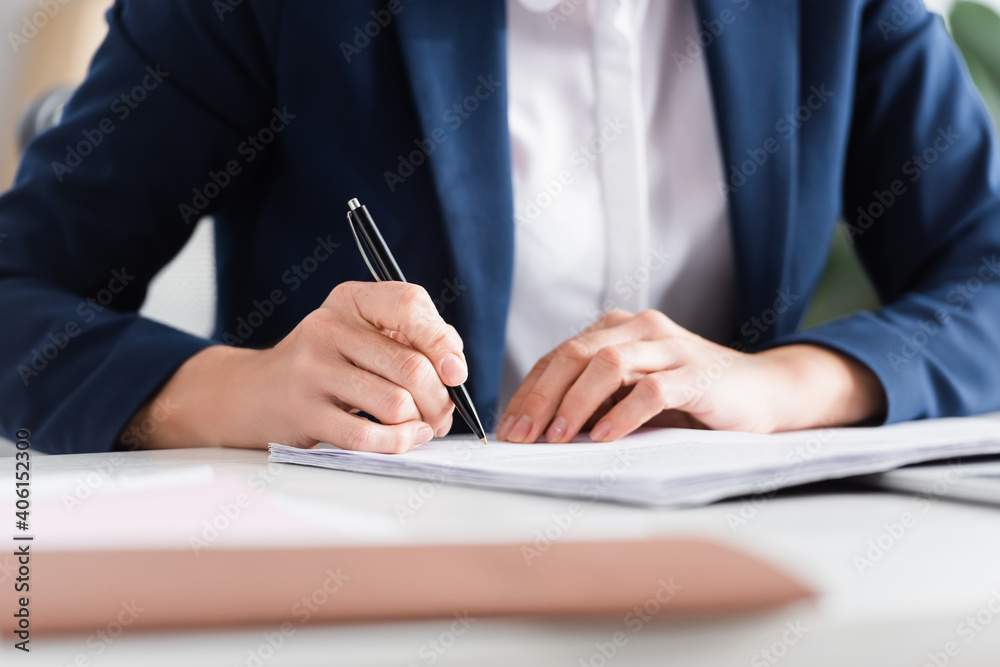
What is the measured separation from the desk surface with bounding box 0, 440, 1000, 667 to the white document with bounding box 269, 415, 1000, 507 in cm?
1

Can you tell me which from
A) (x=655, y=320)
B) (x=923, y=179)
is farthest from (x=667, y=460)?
(x=923, y=179)

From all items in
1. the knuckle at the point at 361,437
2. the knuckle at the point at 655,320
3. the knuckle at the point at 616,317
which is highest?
the knuckle at the point at 361,437

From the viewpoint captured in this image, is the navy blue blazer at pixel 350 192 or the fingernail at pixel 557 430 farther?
the navy blue blazer at pixel 350 192

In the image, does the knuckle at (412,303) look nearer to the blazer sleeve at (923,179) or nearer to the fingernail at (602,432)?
the fingernail at (602,432)

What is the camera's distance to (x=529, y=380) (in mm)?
601

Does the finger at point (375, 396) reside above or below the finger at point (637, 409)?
above

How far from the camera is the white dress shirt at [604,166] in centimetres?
81

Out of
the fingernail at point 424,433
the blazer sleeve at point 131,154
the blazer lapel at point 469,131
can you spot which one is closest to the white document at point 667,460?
the fingernail at point 424,433

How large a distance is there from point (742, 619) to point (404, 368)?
30cm

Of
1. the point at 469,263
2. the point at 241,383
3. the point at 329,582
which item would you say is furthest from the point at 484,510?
the point at 469,263

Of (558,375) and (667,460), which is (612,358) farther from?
(667,460)

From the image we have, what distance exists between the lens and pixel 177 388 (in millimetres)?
598

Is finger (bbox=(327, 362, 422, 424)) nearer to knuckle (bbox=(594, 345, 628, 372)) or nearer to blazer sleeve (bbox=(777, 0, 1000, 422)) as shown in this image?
knuckle (bbox=(594, 345, 628, 372))

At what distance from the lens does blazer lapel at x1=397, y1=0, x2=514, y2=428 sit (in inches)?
28.3
